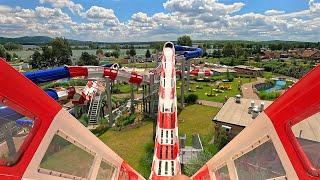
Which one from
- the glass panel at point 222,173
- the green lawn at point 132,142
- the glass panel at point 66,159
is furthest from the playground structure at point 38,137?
the green lawn at point 132,142

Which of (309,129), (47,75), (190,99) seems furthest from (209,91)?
(309,129)

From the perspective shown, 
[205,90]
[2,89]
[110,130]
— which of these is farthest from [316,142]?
[205,90]

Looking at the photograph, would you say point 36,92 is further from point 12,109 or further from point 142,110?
point 142,110

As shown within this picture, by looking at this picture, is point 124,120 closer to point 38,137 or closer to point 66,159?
point 66,159

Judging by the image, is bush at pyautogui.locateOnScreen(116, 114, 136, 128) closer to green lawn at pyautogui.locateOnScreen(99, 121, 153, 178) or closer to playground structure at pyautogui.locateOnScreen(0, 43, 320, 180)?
green lawn at pyautogui.locateOnScreen(99, 121, 153, 178)

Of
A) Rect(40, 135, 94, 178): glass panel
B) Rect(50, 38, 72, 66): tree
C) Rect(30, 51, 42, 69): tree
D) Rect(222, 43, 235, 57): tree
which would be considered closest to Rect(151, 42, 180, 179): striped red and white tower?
Rect(40, 135, 94, 178): glass panel

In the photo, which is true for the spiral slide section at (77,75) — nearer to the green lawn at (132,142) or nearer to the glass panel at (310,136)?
the green lawn at (132,142)
